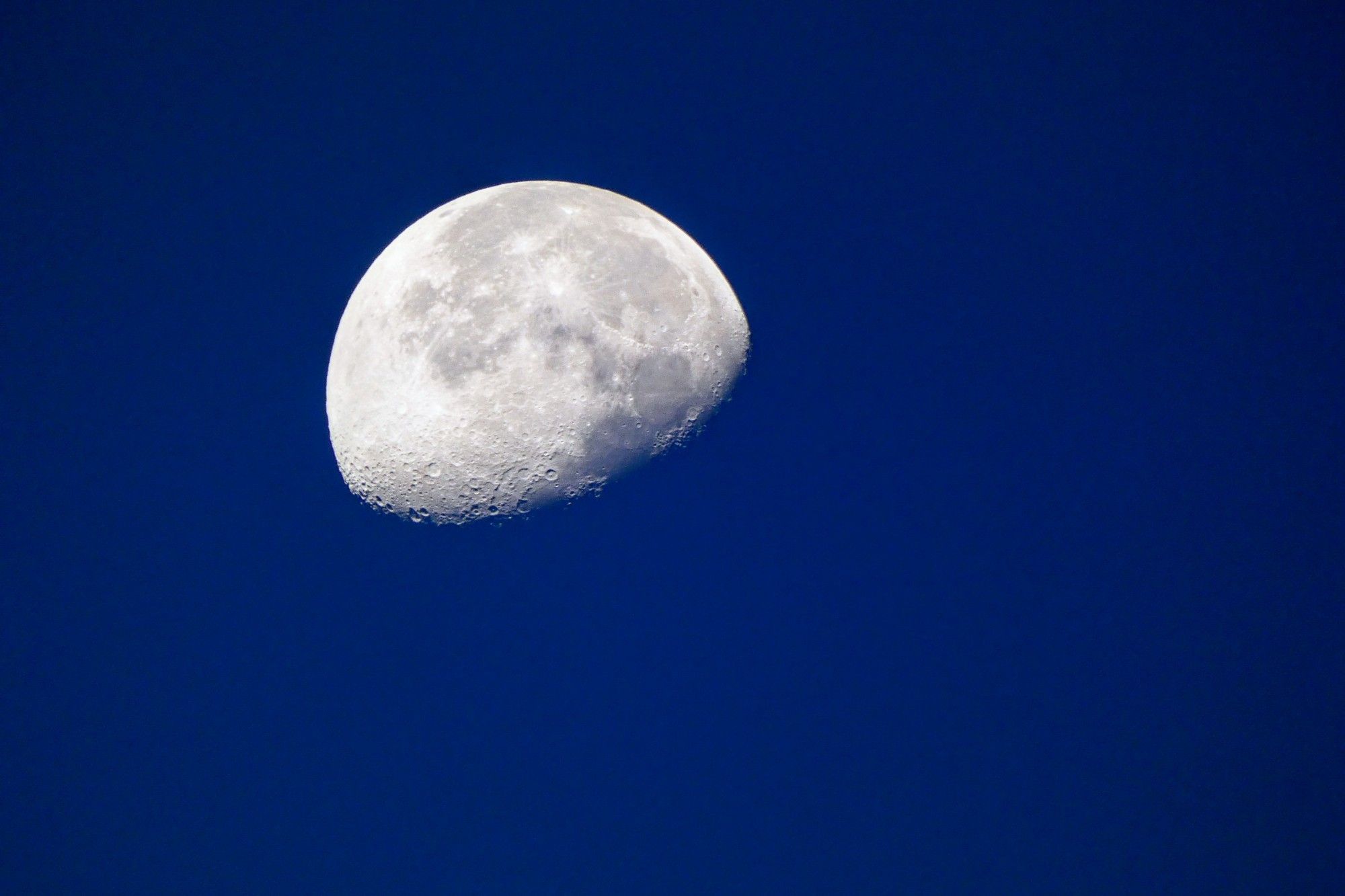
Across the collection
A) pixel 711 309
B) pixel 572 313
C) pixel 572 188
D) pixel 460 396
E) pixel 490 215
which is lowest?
pixel 460 396

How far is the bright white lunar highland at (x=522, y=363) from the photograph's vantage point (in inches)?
110

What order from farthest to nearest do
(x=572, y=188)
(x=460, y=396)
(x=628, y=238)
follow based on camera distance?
(x=572, y=188) < (x=628, y=238) < (x=460, y=396)

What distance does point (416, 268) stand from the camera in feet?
10.0

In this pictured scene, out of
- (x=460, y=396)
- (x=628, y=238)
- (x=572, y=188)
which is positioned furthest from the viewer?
(x=572, y=188)

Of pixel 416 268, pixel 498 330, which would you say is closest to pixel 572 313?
pixel 498 330

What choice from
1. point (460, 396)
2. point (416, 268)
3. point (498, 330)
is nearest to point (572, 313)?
point (498, 330)

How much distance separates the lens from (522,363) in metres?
2.79

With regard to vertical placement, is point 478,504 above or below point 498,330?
below

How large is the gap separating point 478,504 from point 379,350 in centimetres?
60

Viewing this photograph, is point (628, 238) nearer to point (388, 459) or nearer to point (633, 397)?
point (633, 397)

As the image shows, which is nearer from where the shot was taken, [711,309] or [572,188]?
[711,309]

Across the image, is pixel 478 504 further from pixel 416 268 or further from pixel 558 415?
pixel 416 268

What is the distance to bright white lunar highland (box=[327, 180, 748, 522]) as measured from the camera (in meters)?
2.81

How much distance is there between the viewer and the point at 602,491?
9.75 ft
